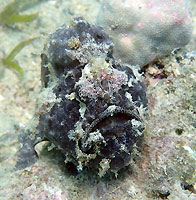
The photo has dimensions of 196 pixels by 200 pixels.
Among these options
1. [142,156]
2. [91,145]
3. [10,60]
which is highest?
[91,145]

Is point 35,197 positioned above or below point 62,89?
below

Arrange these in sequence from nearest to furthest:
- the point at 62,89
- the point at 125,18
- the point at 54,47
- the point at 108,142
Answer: the point at 108,142 → the point at 62,89 → the point at 54,47 → the point at 125,18

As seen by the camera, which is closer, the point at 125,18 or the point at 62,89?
the point at 62,89

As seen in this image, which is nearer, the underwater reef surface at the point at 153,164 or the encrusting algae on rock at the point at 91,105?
the encrusting algae on rock at the point at 91,105

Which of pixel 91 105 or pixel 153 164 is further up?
pixel 91 105

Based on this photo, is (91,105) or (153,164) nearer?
(91,105)

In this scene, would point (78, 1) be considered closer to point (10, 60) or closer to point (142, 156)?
point (10, 60)

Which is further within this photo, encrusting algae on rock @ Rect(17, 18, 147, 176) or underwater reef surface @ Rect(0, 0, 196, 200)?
underwater reef surface @ Rect(0, 0, 196, 200)

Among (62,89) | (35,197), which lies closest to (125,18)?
(62,89)
